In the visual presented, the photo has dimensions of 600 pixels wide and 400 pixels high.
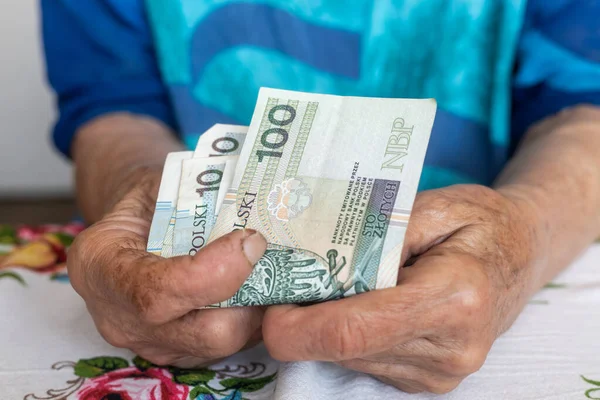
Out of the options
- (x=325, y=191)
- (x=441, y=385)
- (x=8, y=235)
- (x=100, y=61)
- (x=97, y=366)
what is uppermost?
(x=100, y=61)

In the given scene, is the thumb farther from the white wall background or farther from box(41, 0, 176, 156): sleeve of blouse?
the white wall background

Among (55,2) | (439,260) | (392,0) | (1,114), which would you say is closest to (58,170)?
(1,114)

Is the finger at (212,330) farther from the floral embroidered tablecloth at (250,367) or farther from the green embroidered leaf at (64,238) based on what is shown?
the green embroidered leaf at (64,238)

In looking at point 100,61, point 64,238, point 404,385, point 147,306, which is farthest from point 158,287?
point 100,61

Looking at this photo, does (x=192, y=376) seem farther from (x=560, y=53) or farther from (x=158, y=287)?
(x=560, y=53)

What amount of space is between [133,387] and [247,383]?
0.39 feet

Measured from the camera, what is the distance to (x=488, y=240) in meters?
0.62

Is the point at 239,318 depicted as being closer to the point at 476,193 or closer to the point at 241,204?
the point at 241,204

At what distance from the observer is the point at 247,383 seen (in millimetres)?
674

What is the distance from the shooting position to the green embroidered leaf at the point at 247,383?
26.1 inches

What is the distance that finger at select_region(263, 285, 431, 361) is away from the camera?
53 cm

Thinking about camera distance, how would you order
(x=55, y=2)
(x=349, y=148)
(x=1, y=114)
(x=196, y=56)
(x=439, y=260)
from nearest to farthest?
(x=439, y=260), (x=349, y=148), (x=196, y=56), (x=55, y=2), (x=1, y=114)

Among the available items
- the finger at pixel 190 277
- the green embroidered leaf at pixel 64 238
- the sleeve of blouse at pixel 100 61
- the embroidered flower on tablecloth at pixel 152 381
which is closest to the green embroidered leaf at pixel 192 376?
the embroidered flower on tablecloth at pixel 152 381

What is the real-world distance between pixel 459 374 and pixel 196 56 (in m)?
0.72
